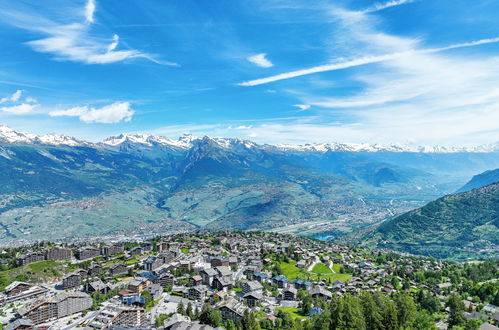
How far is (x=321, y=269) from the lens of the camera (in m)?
99.2

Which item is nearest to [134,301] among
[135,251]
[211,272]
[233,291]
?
[211,272]

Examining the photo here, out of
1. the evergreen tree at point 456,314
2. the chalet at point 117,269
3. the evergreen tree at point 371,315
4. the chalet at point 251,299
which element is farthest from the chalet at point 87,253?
the evergreen tree at point 456,314

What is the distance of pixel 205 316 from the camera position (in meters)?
55.6

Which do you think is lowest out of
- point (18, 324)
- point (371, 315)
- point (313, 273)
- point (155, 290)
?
point (313, 273)

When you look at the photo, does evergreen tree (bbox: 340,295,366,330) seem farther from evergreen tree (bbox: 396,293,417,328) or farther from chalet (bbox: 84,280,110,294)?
chalet (bbox: 84,280,110,294)

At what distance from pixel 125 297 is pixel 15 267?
4242cm

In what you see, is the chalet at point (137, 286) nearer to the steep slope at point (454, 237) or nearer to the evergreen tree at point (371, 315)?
the evergreen tree at point (371, 315)

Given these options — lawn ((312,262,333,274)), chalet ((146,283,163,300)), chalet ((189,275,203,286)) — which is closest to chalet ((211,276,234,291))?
chalet ((189,275,203,286))

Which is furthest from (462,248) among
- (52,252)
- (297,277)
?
(52,252)

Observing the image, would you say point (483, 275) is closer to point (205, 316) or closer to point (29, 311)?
point (205, 316)

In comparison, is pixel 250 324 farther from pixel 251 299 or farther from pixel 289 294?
pixel 289 294

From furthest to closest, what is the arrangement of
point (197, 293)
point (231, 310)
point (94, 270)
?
point (94, 270)
point (197, 293)
point (231, 310)

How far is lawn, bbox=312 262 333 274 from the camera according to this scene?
97037mm

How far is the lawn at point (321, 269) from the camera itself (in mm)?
97037
